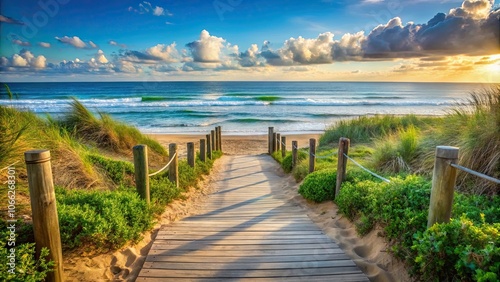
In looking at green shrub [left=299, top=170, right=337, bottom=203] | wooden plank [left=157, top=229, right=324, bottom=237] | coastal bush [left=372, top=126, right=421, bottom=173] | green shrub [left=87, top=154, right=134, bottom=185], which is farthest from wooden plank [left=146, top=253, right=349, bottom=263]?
coastal bush [left=372, top=126, right=421, bottom=173]

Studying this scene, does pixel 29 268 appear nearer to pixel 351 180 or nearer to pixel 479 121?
pixel 351 180

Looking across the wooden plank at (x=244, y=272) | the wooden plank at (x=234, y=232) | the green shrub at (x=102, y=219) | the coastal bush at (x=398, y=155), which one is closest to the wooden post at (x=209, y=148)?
the coastal bush at (x=398, y=155)

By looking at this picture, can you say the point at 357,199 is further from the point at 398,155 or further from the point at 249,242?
the point at 398,155

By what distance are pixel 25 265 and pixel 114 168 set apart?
13.8 feet

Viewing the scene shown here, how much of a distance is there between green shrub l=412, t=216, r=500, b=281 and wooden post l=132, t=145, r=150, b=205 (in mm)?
3781

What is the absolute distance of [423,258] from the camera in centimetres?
256

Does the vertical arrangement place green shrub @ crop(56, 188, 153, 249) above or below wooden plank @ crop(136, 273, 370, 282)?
above

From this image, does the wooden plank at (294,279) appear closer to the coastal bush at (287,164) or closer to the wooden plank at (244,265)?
the wooden plank at (244,265)

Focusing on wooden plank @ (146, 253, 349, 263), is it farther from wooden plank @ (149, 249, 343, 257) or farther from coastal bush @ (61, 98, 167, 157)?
coastal bush @ (61, 98, 167, 157)

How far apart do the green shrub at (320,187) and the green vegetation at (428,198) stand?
2cm

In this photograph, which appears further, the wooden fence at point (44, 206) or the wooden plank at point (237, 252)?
the wooden plank at point (237, 252)

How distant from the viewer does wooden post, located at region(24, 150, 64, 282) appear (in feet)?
8.30

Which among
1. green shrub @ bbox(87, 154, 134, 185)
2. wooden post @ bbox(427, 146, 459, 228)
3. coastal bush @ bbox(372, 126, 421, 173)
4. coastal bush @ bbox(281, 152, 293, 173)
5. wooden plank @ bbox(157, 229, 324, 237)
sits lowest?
coastal bush @ bbox(281, 152, 293, 173)

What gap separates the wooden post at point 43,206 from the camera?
2.53m
